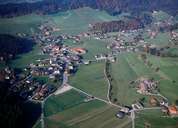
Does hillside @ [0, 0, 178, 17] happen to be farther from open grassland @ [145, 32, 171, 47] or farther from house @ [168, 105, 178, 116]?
house @ [168, 105, 178, 116]

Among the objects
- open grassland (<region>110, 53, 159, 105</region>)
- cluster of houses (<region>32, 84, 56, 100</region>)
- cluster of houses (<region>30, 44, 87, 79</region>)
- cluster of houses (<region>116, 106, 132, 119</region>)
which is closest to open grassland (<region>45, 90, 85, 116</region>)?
cluster of houses (<region>32, 84, 56, 100</region>)

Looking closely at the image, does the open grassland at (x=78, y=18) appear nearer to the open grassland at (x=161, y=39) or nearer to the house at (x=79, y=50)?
the house at (x=79, y=50)

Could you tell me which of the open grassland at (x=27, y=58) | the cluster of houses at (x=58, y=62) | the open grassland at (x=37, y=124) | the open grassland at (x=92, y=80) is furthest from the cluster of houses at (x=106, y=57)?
the open grassland at (x=37, y=124)

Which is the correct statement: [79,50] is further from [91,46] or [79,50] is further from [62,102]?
[62,102]

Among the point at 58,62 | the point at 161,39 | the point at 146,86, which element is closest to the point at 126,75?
the point at 146,86

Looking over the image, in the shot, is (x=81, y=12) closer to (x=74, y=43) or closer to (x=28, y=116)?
(x=74, y=43)

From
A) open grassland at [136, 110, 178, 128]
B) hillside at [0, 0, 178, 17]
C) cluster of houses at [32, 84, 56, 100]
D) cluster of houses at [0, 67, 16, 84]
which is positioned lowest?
open grassland at [136, 110, 178, 128]
